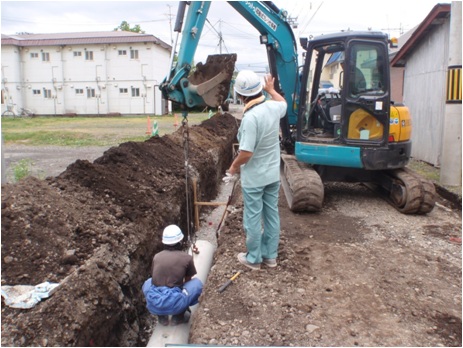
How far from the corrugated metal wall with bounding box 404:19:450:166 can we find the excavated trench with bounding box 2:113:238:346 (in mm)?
6959

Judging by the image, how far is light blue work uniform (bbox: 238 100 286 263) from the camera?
3938mm

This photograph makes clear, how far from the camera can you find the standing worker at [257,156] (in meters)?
3.95

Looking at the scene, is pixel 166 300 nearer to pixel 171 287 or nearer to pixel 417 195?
pixel 171 287

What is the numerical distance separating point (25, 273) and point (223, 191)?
7048mm

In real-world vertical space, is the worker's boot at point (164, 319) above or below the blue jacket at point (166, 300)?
below

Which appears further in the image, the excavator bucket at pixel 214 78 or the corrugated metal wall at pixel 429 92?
the corrugated metal wall at pixel 429 92

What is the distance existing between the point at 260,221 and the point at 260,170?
0.52m

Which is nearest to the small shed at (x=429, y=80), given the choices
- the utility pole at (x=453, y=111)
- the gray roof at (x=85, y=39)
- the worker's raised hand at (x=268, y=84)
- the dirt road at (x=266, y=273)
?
the utility pole at (x=453, y=111)

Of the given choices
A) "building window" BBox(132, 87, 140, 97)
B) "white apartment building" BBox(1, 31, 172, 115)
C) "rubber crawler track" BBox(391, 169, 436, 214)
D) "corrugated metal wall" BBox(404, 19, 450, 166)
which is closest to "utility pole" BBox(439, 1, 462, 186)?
"corrugated metal wall" BBox(404, 19, 450, 166)

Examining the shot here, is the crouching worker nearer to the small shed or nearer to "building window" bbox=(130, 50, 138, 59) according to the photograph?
the small shed

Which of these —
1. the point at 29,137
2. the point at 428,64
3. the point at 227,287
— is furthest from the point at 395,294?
the point at 29,137

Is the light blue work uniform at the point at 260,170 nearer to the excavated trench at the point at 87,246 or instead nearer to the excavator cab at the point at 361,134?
the excavated trench at the point at 87,246

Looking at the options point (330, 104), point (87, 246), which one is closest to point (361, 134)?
point (330, 104)

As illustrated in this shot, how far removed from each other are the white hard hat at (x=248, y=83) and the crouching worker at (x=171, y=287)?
1.52 metres
